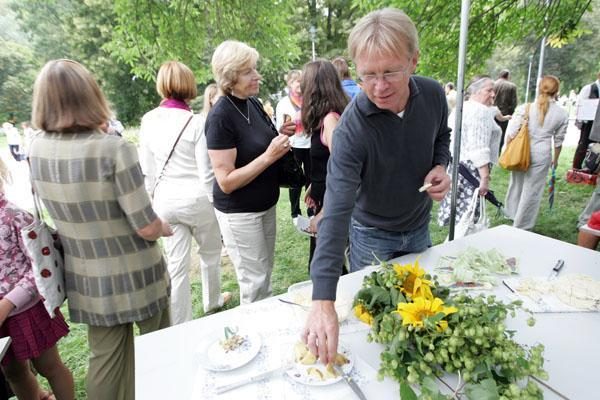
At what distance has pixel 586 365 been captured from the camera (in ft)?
3.28

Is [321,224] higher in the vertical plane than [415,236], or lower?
higher

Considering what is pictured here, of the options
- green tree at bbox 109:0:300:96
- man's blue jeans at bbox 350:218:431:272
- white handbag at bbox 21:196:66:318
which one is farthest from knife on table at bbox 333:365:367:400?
green tree at bbox 109:0:300:96

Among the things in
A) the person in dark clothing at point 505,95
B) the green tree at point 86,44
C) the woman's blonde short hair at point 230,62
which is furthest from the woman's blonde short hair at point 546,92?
the green tree at point 86,44

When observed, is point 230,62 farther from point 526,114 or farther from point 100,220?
point 526,114

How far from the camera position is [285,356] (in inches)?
42.1

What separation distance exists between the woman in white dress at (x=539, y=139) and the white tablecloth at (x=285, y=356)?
2.91 metres

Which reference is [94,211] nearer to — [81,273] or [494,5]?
[81,273]

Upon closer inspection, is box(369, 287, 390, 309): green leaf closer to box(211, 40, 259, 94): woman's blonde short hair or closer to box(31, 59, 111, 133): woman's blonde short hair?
box(31, 59, 111, 133): woman's blonde short hair

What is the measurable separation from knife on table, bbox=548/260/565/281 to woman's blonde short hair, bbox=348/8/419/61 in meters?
1.01

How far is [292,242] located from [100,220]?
2999 mm

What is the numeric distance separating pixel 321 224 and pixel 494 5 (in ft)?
14.3

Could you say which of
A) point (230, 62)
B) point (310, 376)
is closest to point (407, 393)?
point (310, 376)

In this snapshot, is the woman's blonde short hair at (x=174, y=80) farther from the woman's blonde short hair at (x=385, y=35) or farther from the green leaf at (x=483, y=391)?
the green leaf at (x=483, y=391)

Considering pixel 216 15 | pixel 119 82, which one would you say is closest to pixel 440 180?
pixel 216 15
